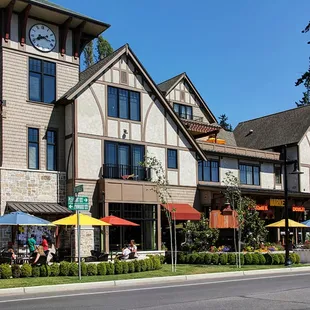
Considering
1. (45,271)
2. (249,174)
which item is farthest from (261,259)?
(249,174)

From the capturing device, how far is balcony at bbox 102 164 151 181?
29.5 meters

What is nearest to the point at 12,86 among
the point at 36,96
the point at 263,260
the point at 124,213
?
the point at 36,96

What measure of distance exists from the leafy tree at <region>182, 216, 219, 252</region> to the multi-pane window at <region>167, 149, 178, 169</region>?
4619 mm

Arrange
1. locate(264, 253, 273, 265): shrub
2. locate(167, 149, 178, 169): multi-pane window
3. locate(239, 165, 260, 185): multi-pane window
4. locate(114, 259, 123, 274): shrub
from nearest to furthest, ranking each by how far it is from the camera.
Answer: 1. locate(114, 259, 123, 274): shrub
2. locate(264, 253, 273, 265): shrub
3. locate(167, 149, 178, 169): multi-pane window
4. locate(239, 165, 260, 185): multi-pane window

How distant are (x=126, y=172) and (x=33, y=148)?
17.6 ft

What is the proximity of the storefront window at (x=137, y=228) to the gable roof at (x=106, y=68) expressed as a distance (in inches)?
212

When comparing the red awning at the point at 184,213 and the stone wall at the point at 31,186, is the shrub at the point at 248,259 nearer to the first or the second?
the red awning at the point at 184,213

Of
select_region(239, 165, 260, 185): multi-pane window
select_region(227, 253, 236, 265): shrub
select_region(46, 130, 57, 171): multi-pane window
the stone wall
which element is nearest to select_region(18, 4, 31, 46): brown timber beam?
select_region(46, 130, 57, 171): multi-pane window

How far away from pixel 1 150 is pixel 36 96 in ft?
11.7

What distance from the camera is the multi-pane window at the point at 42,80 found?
28406 mm

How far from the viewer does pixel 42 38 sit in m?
28.9

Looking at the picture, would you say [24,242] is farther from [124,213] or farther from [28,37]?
[28,37]

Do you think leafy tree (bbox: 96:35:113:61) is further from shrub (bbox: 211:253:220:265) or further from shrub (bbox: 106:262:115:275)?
shrub (bbox: 106:262:115:275)

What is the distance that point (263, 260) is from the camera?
26.1m
